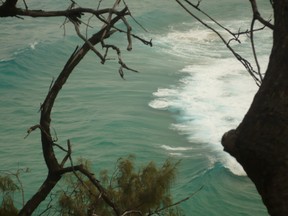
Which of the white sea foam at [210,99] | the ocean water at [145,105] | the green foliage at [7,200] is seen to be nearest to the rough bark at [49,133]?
the green foliage at [7,200]

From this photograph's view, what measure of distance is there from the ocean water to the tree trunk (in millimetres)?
7925

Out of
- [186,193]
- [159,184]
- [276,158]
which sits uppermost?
[276,158]

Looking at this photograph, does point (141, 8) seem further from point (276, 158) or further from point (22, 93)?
point (276, 158)

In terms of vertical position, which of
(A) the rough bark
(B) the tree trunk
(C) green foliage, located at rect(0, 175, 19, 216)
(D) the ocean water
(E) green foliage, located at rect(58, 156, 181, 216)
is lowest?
(D) the ocean water

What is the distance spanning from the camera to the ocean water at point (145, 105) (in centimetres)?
1009

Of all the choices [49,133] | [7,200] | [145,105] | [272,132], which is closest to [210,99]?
[145,105]

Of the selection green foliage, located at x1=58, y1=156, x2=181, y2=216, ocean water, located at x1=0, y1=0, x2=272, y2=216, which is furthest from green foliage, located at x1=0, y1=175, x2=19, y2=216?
ocean water, located at x1=0, y1=0, x2=272, y2=216

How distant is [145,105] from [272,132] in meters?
12.3

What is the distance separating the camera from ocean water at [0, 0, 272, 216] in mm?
10086

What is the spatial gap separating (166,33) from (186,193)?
12.6 m

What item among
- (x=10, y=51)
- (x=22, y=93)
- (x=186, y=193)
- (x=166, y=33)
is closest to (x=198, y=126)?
(x=186, y=193)

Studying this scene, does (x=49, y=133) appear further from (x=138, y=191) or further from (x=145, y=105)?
(x=145, y=105)

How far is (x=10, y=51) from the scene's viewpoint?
17.4 metres

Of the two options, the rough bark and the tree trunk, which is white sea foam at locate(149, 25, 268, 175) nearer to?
the rough bark
